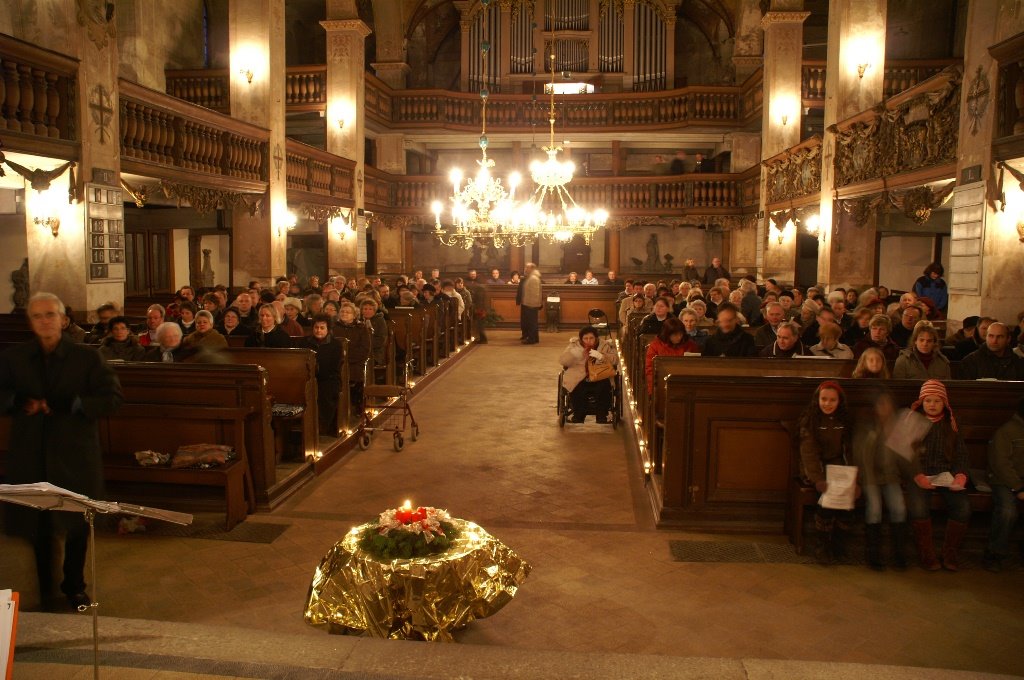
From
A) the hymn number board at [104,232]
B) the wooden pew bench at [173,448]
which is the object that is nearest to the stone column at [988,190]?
the wooden pew bench at [173,448]

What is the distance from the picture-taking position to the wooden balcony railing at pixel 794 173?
13.9m

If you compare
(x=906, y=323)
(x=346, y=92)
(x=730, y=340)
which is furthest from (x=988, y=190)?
(x=346, y=92)

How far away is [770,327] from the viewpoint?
27.1 feet

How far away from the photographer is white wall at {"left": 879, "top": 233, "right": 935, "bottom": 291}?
17.5m

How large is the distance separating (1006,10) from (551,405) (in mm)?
6468

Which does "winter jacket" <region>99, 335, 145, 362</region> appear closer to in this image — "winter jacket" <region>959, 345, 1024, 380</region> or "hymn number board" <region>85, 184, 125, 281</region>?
"hymn number board" <region>85, 184, 125, 281</region>

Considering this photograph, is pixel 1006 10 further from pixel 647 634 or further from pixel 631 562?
pixel 647 634

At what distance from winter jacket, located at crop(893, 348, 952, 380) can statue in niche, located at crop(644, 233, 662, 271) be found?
1774 centimetres

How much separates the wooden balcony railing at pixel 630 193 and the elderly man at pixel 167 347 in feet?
42.5

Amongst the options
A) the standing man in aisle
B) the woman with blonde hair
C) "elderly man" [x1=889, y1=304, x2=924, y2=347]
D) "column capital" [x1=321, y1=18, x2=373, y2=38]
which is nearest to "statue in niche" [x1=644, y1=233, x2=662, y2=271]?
the standing man in aisle

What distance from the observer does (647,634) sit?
168 inches

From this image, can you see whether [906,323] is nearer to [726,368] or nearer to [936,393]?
[726,368]

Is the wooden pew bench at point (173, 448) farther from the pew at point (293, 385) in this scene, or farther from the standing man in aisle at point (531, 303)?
the standing man in aisle at point (531, 303)

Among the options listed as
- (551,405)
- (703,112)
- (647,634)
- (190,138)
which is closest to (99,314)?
(190,138)
